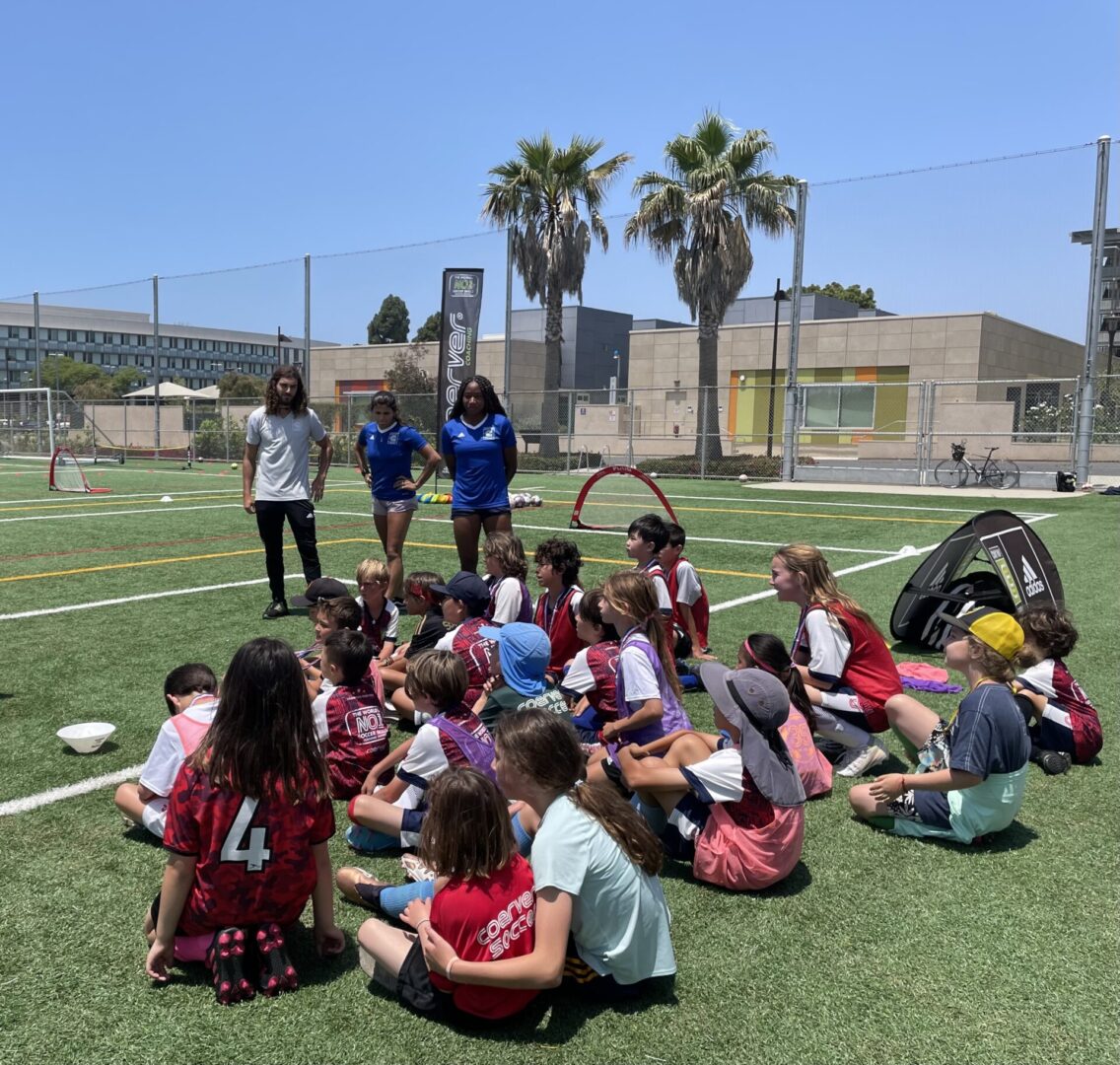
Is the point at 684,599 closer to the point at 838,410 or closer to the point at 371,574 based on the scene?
the point at 371,574

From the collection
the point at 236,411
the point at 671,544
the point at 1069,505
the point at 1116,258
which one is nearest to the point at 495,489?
the point at 671,544

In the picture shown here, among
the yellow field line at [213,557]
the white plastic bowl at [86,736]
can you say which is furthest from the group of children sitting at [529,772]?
the yellow field line at [213,557]

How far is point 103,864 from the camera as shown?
3.60 metres

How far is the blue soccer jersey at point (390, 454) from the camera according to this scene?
8398 mm

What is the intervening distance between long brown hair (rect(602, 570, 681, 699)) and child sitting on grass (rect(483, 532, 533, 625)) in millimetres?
1334

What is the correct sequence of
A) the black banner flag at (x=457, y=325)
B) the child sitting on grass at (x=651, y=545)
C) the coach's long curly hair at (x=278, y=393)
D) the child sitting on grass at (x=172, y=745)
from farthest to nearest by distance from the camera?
the black banner flag at (x=457, y=325) < the coach's long curly hair at (x=278, y=393) < the child sitting on grass at (x=651, y=545) < the child sitting on grass at (x=172, y=745)

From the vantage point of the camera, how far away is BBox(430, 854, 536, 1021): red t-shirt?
2596 millimetres

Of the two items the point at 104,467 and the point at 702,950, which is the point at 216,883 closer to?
the point at 702,950

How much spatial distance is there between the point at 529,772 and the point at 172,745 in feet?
4.80

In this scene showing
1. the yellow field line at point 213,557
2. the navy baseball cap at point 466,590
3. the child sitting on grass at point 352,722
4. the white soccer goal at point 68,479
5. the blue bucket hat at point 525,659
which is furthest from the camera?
the white soccer goal at point 68,479

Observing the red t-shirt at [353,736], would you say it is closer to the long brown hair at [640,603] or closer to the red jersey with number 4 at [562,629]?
the long brown hair at [640,603]

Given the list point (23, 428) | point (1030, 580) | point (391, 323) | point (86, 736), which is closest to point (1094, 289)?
point (1030, 580)

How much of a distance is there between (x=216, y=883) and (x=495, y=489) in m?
5.16

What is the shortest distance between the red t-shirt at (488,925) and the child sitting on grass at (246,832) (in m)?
0.49
